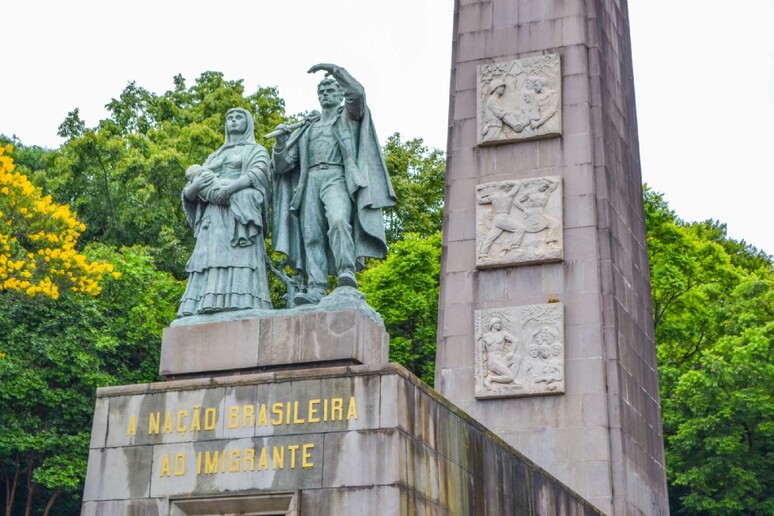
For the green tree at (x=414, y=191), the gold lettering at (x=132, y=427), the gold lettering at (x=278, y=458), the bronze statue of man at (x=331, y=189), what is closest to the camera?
the gold lettering at (x=278, y=458)

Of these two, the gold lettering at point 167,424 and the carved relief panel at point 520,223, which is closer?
the gold lettering at point 167,424

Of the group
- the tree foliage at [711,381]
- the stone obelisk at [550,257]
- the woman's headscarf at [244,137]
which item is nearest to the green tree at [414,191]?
the tree foliage at [711,381]

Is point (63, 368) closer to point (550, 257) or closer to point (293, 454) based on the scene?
point (550, 257)

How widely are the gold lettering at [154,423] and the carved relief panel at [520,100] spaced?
1098cm

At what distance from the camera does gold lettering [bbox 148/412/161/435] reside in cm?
1317

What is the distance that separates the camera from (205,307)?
13930 mm

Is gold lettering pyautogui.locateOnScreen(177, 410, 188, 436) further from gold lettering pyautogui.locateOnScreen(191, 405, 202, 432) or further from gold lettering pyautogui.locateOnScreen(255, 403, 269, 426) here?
gold lettering pyautogui.locateOnScreen(255, 403, 269, 426)

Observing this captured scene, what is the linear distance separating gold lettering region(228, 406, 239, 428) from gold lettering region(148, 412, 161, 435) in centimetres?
75

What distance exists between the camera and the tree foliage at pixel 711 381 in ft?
100.0

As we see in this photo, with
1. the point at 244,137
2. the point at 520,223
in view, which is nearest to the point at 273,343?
the point at 244,137

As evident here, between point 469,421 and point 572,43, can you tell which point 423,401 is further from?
point 572,43

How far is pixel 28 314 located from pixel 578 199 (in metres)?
14.6

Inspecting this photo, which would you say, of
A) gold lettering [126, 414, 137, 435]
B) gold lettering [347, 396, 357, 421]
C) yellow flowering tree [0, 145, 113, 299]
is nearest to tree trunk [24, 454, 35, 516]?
yellow flowering tree [0, 145, 113, 299]

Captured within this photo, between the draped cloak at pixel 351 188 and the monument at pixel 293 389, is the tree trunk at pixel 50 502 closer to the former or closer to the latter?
the monument at pixel 293 389
